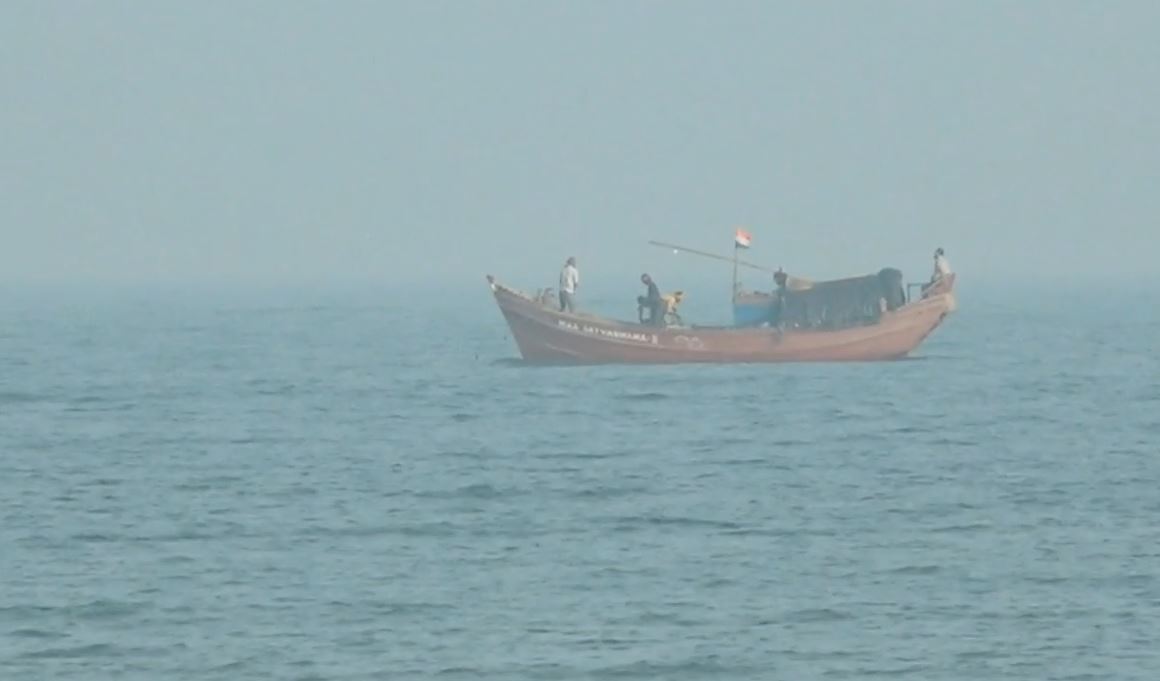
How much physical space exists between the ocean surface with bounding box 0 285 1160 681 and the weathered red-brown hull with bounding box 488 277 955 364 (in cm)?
75

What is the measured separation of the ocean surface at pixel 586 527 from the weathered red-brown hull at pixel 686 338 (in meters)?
0.75

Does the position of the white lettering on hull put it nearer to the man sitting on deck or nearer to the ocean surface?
the man sitting on deck

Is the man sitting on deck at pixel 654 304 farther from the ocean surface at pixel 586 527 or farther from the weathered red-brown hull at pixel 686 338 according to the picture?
the ocean surface at pixel 586 527

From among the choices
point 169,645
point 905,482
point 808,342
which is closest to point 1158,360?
point 808,342

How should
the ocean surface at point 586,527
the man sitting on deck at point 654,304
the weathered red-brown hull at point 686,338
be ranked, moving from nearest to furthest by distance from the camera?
the ocean surface at point 586,527 → the man sitting on deck at point 654,304 → the weathered red-brown hull at point 686,338

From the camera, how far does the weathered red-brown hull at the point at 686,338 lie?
168 feet

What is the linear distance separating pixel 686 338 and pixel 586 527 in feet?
77.1

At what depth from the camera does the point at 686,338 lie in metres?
51.4

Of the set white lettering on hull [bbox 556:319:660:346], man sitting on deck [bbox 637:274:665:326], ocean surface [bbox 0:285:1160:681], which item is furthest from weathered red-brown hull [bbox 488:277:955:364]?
ocean surface [bbox 0:285:1160:681]

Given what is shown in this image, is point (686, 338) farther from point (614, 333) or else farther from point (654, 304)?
point (614, 333)

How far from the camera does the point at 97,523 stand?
2858 centimetres

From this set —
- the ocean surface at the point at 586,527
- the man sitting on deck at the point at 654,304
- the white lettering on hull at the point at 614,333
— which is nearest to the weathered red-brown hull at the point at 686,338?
the white lettering on hull at the point at 614,333

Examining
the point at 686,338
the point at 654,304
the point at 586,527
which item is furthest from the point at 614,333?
the point at 586,527

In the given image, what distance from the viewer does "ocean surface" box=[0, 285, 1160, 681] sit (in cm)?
2105
